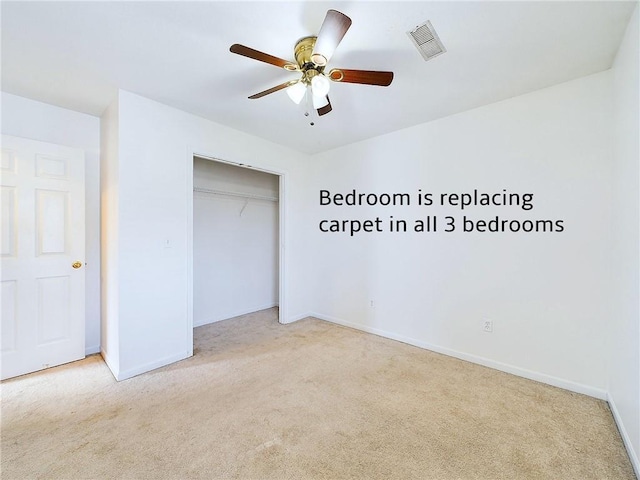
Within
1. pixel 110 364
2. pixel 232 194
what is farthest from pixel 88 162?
pixel 110 364

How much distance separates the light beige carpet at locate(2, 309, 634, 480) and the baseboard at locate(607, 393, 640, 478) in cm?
3

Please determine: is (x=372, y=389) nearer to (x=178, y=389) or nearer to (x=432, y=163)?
(x=178, y=389)

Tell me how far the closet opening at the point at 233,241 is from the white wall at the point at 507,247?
4.97 ft

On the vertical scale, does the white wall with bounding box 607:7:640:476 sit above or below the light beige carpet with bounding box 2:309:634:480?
above

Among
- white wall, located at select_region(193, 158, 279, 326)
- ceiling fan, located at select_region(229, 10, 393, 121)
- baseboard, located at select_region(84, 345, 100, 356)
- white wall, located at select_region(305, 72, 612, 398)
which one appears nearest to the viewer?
ceiling fan, located at select_region(229, 10, 393, 121)

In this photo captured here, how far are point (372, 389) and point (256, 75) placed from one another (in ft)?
8.76

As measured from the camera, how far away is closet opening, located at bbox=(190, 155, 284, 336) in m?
3.76

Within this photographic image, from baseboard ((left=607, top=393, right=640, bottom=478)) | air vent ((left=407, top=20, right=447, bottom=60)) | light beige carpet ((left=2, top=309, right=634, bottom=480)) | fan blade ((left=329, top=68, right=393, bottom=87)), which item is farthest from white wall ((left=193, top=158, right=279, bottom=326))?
baseboard ((left=607, top=393, right=640, bottom=478))

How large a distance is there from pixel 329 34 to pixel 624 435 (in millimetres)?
2888

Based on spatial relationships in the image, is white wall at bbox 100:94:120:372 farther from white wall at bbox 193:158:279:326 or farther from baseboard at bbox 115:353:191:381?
white wall at bbox 193:158:279:326

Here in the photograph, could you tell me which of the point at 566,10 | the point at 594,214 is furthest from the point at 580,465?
the point at 566,10

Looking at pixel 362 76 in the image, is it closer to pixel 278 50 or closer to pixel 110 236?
pixel 278 50

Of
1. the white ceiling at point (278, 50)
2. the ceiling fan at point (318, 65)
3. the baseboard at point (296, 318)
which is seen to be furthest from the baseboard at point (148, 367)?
the ceiling fan at point (318, 65)

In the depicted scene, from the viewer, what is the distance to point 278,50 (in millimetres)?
1839
